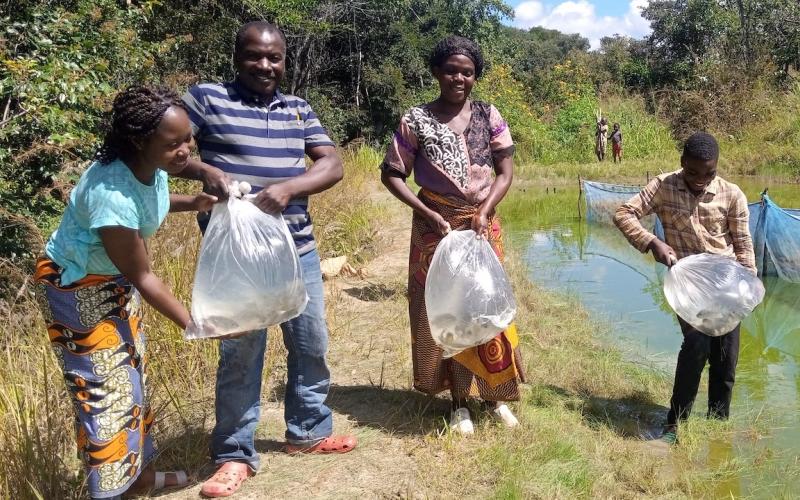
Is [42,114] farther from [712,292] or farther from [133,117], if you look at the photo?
[712,292]

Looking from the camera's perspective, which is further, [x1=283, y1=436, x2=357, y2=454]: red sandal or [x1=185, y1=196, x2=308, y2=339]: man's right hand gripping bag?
[x1=283, y1=436, x2=357, y2=454]: red sandal

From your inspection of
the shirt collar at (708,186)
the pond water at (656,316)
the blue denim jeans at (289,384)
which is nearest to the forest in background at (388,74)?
the blue denim jeans at (289,384)

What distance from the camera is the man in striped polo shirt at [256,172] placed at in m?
2.01

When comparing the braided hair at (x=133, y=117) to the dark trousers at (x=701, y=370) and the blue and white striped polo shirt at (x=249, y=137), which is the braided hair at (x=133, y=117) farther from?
the dark trousers at (x=701, y=370)

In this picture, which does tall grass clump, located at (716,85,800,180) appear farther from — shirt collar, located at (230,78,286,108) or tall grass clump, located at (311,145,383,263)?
shirt collar, located at (230,78,286,108)

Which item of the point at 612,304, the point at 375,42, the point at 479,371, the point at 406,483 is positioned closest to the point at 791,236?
the point at 612,304

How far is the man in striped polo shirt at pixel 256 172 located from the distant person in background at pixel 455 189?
1.56ft

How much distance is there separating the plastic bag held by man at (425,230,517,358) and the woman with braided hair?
3.16ft

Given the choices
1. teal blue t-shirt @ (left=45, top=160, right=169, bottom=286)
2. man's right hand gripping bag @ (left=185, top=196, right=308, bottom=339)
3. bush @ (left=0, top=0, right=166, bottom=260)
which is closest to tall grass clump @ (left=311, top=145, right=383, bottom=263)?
bush @ (left=0, top=0, right=166, bottom=260)

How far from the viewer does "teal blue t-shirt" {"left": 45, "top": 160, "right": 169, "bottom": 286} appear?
1.64m

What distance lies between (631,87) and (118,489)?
23.6 metres

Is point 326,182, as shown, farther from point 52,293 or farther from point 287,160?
point 52,293

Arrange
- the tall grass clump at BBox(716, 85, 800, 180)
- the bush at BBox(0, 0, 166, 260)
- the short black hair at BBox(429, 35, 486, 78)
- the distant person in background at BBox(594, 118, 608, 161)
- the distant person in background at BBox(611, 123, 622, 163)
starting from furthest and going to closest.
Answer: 1. the distant person in background at BBox(594, 118, 608, 161)
2. the distant person in background at BBox(611, 123, 622, 163)
3. the tall grass clump at BBox(716, 85, 800, 180)
4. the bush at BBox(0, 0, 166, 260)
5. the short black hair at BBox(429, 35, 486, 78)

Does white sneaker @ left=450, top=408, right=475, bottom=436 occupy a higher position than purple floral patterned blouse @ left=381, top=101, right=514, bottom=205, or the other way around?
purple floral patterned blouse @ left=381, top=101, right=514, bottom=205
